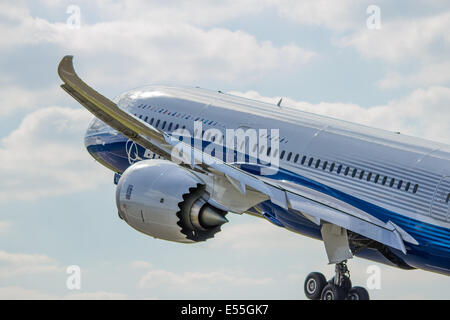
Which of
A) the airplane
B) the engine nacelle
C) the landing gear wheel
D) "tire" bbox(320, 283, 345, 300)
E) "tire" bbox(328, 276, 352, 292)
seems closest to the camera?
the airplane

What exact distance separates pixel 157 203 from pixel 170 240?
0.96 meters

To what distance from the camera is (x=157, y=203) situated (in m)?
23.0

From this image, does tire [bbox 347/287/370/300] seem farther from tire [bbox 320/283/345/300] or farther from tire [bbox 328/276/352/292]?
tire [bbox 320/283/345/300]

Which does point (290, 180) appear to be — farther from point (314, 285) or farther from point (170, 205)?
point (170, 205)

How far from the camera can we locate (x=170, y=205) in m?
22.8

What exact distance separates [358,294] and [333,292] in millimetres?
680

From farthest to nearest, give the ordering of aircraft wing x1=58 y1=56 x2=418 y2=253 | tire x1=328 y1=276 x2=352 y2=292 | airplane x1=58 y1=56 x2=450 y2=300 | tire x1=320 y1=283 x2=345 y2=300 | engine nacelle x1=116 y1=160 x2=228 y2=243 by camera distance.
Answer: tire x1=328 y1=276 x2=352 y2=292 < tire x1=320 y1=283 x2=345 y2=300 < engine nacelle x1=116 y1=160 x2=228 y2=243 < airplane x1=58 y1=56 x2=450 y2=300 < aircraft wing x1=58 y1=56 x2=418 y2=253

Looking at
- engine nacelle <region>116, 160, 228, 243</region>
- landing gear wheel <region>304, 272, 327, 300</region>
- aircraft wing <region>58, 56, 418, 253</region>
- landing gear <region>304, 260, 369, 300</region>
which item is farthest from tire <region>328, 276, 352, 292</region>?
engine nacelle <region>116, 160, 228, 243</region>

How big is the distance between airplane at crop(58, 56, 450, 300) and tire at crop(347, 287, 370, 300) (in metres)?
0.03

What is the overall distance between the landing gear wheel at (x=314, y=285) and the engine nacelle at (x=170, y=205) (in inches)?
200

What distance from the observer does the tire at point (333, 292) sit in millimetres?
26266

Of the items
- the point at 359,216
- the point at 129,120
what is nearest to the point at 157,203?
the point at 129,120

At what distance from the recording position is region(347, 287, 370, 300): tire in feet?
86.2

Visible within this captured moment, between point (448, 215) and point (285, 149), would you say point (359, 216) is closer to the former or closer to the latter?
point (448, 215)
